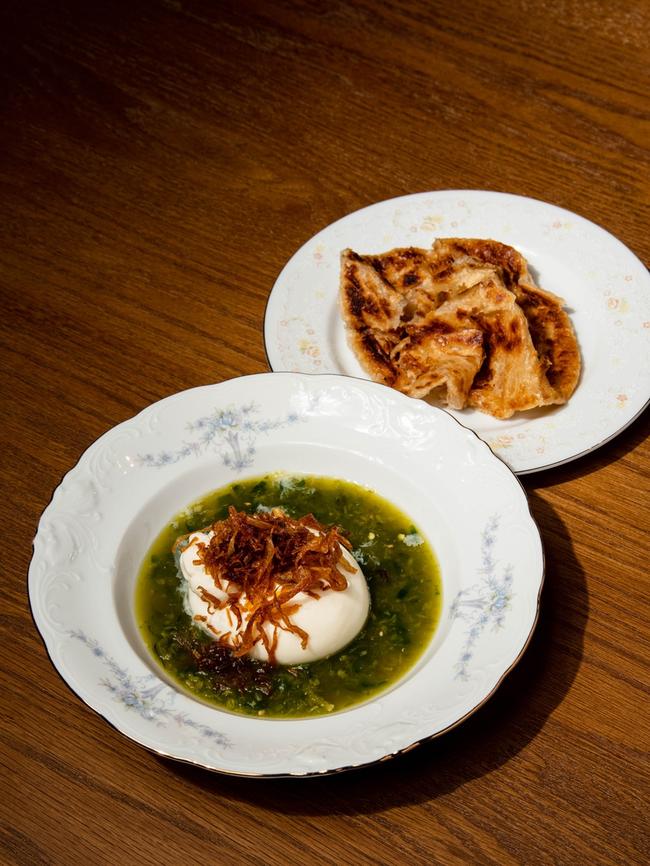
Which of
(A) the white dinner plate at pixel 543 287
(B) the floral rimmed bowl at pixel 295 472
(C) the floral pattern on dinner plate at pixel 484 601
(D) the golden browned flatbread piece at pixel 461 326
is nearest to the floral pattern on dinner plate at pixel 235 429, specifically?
(B) the floral rimmed bowl at pixel 295 472

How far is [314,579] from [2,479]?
914 millimetres

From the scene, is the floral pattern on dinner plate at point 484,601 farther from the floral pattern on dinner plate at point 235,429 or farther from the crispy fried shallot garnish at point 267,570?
the floral pattern on dinner plate at point 235,429

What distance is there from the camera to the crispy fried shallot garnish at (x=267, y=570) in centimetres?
186

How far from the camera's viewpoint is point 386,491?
2.18 metres

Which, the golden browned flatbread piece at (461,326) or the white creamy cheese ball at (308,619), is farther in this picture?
the golden browned flatbread piece at (461,326)

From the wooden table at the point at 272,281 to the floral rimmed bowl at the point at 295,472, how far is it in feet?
0.57

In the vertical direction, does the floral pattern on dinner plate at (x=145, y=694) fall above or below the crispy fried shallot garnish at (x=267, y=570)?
below

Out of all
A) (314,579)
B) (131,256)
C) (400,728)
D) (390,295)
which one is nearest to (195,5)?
(131,256)

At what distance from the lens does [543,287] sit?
8.89ft

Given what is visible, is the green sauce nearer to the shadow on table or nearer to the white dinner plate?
the shadow on table

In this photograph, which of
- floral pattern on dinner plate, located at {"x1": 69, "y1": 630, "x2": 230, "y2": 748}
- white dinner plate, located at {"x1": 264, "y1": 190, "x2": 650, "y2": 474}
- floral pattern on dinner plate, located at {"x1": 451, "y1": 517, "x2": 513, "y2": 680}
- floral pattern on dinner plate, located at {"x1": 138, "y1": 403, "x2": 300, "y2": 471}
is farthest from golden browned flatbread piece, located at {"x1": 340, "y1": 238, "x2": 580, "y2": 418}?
floral pattern on dinner plate, located at {"x1": 69, "y1": 630, "x2": 230, "y2": 748}

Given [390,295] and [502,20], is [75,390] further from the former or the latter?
[502,20]

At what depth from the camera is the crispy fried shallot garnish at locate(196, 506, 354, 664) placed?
6.11ft

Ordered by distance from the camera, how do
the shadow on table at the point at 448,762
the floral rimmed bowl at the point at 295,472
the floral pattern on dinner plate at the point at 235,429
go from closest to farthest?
1. the floral rimmed bowl at the point at 295,472
2. the shadow on table at the point at 448,762
3. the floral pattern on dinner plate at the point at 235,429
